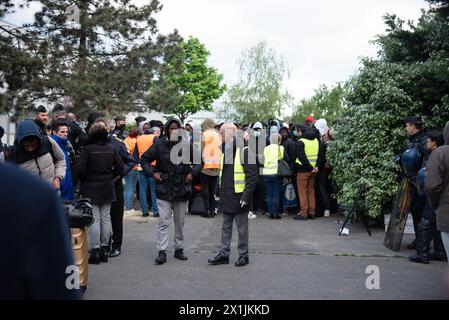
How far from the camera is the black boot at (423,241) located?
7957mm

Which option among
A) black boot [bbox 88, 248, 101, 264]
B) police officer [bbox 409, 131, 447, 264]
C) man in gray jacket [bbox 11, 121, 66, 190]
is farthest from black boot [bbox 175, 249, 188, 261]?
police officer [bbox 409, 131, 447, 264]

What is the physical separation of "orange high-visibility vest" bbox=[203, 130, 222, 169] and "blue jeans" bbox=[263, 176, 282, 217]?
4.10 feet

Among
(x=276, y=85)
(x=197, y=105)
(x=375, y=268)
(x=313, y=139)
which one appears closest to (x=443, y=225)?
(x=375, y=268)

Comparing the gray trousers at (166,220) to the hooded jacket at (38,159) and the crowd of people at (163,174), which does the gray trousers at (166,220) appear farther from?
the hooded jacket at (38,159)

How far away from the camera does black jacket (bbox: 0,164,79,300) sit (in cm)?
133

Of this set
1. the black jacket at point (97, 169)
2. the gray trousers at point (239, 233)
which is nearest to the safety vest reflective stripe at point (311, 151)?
the gray trousers at point (239, 233)

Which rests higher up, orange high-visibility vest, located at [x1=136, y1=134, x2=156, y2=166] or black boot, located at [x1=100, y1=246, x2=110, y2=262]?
orange high-visibility vest, located at [x1=136, y1=134, x2=156, y2=166]

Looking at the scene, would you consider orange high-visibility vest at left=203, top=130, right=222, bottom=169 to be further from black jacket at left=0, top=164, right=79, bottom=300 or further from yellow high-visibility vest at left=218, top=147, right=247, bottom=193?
black jacket at left=0, top=164, right=79, bottom=300

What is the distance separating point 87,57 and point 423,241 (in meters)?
18.7

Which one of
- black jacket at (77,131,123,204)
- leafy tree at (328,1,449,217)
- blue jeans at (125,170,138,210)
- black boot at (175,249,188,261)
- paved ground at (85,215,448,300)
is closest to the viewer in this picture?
paved ground at (85,215,448,300)

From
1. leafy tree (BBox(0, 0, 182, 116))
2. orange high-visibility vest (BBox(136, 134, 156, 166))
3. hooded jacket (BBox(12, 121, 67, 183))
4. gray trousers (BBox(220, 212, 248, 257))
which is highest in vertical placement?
leafy tree (BBox(0, 0, 182, 116))

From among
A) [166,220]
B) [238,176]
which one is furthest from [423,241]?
[166,220]

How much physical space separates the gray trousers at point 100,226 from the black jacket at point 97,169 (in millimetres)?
148
